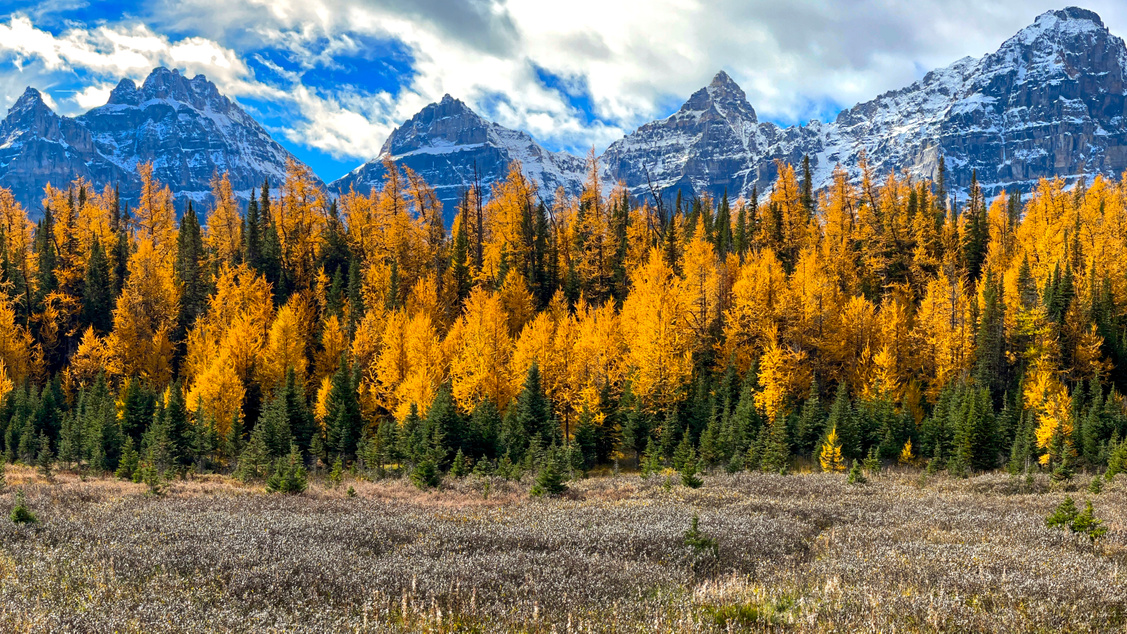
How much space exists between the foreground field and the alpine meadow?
76 mm

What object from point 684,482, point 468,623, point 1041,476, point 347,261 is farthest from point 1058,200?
point 468,623

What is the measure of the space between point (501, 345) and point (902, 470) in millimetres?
25636

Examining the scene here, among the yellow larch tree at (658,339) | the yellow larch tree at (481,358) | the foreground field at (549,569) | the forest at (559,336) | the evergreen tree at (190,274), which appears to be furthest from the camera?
the evergreen tree at (190,274)

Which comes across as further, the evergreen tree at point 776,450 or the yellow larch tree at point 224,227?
the yellow larch tree at point 224,227

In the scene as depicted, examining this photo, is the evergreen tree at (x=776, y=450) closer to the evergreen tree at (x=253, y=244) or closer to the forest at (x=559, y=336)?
the forest at (x=559, y=336)

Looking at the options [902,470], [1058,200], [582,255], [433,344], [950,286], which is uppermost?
[1058,200]

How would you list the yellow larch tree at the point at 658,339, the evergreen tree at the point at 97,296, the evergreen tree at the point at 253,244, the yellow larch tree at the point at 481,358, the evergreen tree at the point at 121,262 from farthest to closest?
the evergreen tree at the point at 121,262 → the evergreen tree at the point at 253,244 → the evergreen tree at the point at 97,296 → the yellow larch tree at the point at 481,358 → the yellow larch tree at the point at 658,339

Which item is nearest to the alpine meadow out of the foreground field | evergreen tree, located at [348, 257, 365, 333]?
the foreground field

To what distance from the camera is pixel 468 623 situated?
7.23 metres

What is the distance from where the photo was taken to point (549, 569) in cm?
923

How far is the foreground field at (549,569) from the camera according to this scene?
7.07m

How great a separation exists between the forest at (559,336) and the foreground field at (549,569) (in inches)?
318

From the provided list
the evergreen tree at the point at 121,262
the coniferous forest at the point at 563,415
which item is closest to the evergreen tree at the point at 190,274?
the coniferous forest at the point at 563,415

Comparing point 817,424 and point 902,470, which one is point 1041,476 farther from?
point 817,424
